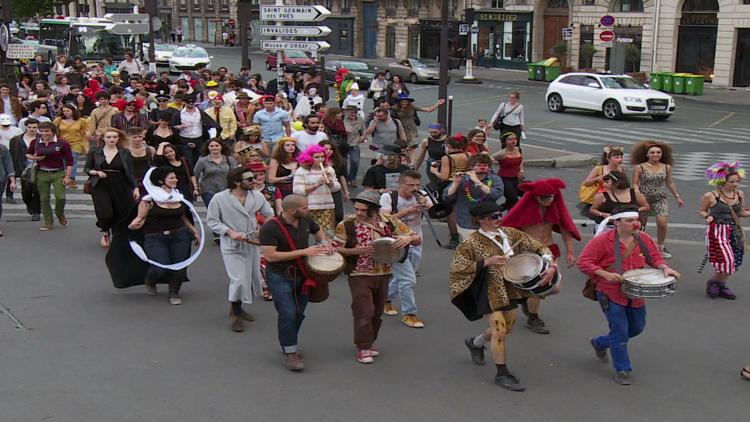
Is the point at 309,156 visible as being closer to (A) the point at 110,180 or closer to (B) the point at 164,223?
(B) the point at 164,223

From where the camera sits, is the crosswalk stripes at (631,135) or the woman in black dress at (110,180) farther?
the crosswalk stripes at (631,135)

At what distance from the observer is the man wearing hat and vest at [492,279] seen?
6.89 metres

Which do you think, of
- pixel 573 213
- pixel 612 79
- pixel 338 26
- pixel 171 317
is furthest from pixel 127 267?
pixel 338 26

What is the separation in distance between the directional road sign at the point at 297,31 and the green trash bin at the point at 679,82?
22593mm

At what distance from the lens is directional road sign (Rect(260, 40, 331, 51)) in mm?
17391

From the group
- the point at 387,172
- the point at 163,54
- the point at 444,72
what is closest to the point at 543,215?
the point at 387,172

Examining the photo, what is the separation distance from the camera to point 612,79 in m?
28.6

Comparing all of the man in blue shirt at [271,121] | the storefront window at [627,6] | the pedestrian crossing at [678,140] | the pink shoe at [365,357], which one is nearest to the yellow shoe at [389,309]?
the pink shoe at [365,357]

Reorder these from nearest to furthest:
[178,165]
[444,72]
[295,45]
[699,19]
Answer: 1. [178,165]
2. [295,45]
3. [444,72]
4. [699,19]

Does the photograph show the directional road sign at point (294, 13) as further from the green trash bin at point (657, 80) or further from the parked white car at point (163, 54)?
the parked white car at point (163, 54)

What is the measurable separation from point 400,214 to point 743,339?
135 inches

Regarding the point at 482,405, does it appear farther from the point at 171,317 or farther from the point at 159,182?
the point at 159,182

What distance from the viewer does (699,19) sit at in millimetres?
40156

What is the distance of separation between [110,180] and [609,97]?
20.2m
